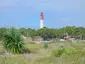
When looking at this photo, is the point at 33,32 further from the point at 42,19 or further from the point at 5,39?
the point at 5,39

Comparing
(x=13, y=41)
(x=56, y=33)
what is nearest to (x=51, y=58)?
(x=13, y=41)

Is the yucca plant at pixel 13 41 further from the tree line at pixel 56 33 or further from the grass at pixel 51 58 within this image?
the tree line at pixel 56 33

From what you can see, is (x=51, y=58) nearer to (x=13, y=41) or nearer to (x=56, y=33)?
(x=13, y=41)

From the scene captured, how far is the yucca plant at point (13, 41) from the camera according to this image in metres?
34.9

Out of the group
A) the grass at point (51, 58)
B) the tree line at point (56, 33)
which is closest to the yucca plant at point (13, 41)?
the grass at point (51, 58)

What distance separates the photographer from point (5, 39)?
35719 millimetres

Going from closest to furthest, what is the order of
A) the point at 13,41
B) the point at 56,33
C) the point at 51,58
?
1. the point at 51,58
2. the point at 13,41
3. the point at 56,33

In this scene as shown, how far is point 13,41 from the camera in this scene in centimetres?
3534

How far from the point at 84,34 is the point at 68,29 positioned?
9810 millimetres

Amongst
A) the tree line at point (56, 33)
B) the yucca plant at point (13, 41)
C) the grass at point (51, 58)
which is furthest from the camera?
the tree line at point (56, 33)

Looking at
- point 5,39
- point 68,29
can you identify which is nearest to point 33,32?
point 68,29

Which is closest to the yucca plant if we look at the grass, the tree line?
the grass

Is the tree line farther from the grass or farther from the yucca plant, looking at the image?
the grass

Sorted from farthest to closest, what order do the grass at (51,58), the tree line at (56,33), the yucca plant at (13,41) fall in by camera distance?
the tree line at (56,33) → the yucca plant at (13,41) → the grass at (51,58)
